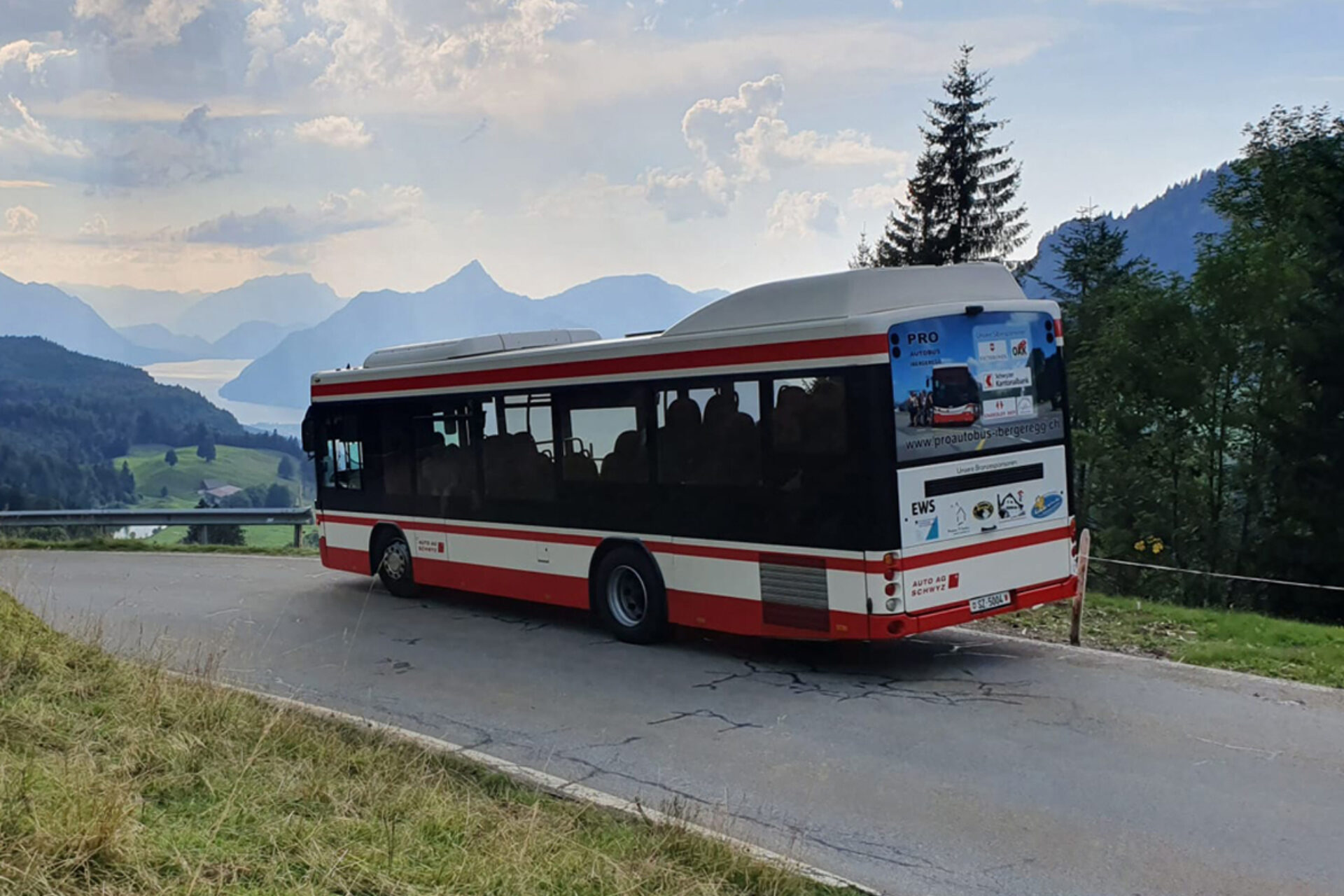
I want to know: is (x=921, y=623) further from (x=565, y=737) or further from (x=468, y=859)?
(x=468, y=859)

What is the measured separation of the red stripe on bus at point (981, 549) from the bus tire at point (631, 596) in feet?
8.62

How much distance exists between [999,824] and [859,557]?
3.12 m

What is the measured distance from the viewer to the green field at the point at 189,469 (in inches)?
2247

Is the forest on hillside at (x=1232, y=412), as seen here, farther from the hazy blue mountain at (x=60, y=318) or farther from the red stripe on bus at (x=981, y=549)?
the hazy blue mountain at (x=60, y=318)

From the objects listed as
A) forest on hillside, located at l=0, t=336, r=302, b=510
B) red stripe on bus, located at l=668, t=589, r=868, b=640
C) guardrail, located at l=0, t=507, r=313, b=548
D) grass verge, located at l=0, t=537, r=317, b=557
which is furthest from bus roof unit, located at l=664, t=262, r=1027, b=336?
forest on hillside, located at l=0, t=336, r=302, b=510

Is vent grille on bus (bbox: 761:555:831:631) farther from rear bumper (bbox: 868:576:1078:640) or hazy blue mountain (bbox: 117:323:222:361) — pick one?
hazy blue mountain (bbox: 117:323:222:361)

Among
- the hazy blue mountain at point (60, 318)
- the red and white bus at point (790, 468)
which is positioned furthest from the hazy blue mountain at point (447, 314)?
the red and white bus at point (790, 468)

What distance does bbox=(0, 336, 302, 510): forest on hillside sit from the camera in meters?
53.3

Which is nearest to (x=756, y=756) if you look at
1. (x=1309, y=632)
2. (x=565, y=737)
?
(x=565, y=737)

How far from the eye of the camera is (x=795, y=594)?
9.76m

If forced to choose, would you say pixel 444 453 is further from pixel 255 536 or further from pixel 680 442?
pixel 255 536

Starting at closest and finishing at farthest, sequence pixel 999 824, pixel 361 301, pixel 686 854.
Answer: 1. pixel 686 854
2. pixel 999 824
3. pixel 361 301

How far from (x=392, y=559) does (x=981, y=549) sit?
8.00 meters

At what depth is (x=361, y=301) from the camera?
189500 mm
